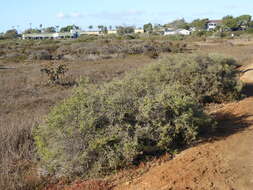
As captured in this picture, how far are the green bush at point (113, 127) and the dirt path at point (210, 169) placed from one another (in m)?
0.52

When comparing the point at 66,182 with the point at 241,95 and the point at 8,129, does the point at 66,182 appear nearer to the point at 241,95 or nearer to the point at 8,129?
the point at 8,129

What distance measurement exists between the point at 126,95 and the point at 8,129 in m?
3.07

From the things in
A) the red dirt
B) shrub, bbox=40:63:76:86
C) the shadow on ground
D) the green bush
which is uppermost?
the green bush

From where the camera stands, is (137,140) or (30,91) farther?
(30,91)

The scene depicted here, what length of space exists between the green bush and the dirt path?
0.52m

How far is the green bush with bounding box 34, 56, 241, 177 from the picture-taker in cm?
582

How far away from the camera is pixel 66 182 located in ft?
18.9

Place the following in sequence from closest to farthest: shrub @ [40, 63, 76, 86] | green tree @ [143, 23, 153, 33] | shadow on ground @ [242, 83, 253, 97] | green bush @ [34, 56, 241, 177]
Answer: green bush @ [34, 56, 241, 177], shadow on ground @ [242, 83, 253, 97], shrub @ [40, 63, 76, 86], green tree @ [143, 23, 153, 33]

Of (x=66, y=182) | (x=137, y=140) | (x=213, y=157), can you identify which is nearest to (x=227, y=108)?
(x=213, y=157)

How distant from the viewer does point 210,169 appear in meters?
5.33

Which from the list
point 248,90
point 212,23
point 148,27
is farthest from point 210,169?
point 148,27

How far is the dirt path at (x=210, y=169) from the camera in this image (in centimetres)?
489

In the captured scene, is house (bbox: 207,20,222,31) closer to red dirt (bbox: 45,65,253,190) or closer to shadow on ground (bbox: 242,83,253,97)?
shadow on ground (bbox: 242,83,253,97)

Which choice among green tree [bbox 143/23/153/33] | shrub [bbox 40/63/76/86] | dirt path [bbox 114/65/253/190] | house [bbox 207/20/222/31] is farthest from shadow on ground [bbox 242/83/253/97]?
green tree [bbox 143/23/153/33]
